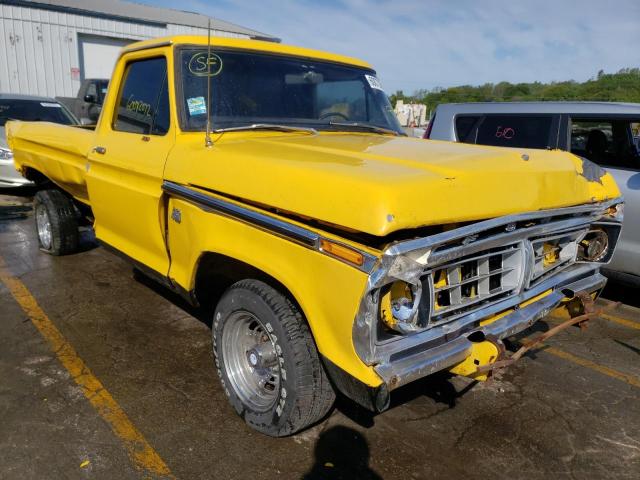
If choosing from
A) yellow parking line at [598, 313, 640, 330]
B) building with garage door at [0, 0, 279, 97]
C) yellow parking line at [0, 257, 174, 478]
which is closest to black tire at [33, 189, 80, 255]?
yellow parking line at [0, 257, 174, 478]

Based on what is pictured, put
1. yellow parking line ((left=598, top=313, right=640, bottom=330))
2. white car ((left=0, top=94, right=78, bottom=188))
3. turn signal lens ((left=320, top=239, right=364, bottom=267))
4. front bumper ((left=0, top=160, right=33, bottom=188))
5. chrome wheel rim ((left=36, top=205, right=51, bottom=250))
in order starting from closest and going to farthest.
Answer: turn signal lens ((left=320, top=239, right=364, bottom=267))
yellow parking line ((left=598, top=313, right=640, bottom=330))
chrome wheel rim ((left=36, top=205, right=51, bottom=250))
front bumper ((left=0, top=160, right=33, bottom=188))
white car ((left=0, top=94, right=78, bottom=188))

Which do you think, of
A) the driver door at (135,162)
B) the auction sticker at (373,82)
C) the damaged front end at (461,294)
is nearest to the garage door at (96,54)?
the driver door at (135,162)

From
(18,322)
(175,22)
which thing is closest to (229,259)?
(18,322)

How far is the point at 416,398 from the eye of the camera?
10.8 ft

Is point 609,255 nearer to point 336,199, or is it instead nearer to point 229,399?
point 336,199

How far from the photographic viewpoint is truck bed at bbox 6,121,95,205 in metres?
4.49

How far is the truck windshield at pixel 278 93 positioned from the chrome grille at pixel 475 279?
5.46 feet

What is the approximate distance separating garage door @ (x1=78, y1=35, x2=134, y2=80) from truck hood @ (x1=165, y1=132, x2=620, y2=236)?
17.6m

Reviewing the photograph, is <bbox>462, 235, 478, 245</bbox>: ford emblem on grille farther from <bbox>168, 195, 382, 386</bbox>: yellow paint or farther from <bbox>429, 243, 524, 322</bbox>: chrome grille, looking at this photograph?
<bbox>168, 195, 382, 386</bbox>: yellow paint

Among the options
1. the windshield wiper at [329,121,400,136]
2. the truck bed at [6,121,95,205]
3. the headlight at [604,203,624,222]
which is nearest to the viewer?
the headlight at [604,203,624,222]

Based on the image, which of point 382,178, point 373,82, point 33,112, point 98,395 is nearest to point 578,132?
point 373,82

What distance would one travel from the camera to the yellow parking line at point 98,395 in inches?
104

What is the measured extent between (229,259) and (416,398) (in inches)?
59.6

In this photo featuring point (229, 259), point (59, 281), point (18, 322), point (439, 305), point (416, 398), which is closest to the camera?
point (439, 305)
